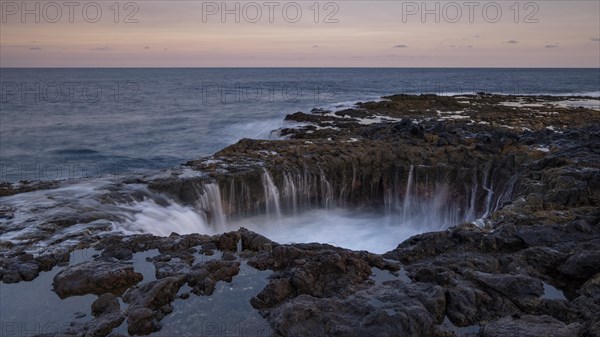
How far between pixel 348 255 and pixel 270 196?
312 inches

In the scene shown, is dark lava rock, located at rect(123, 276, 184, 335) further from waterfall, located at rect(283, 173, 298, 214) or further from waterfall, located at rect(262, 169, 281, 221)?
waterfall, located at rect(283, 173, 298, 214)

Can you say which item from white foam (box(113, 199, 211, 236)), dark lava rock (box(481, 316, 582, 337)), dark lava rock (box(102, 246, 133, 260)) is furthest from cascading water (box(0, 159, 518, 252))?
dark lava rock (box(481, 316, 582, 337))

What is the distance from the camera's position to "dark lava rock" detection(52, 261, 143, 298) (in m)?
7.08

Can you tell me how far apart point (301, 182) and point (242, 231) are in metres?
7.14

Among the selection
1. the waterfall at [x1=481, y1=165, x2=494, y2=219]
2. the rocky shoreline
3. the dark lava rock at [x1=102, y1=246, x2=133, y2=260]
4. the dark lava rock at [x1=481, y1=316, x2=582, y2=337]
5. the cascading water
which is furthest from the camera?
the waterfall at [x1=481, y1=165, x2=494, y2=219]

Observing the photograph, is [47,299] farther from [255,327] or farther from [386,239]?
[386,239]

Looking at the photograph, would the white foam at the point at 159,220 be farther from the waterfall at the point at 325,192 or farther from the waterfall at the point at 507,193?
the waterfall at the point at 507,193

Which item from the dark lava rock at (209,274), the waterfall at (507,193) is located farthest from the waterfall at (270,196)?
the dark lava rock at (209,274)

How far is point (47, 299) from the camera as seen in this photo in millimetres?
6891

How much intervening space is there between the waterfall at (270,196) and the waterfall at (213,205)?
1728 mm

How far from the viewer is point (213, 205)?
14102 millimetres

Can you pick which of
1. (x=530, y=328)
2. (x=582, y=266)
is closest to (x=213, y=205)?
(x=582, y=266)

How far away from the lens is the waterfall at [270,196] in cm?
1541

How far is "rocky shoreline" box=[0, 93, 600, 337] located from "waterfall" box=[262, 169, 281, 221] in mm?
41
